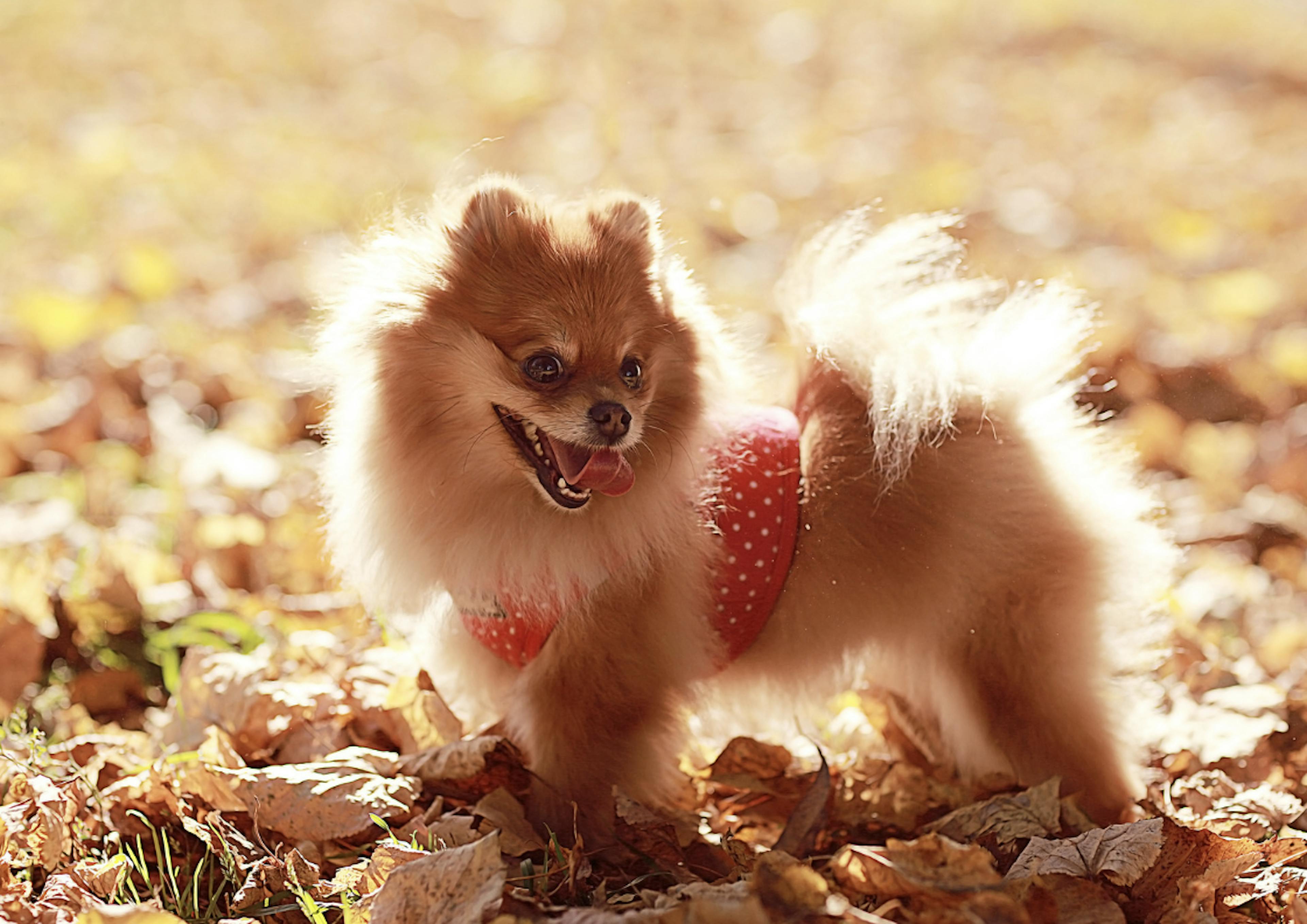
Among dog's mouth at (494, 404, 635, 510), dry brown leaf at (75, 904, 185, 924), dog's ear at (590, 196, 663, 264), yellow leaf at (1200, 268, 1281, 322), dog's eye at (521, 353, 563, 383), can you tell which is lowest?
dry brown leaf at (75, 904, 185, 924)

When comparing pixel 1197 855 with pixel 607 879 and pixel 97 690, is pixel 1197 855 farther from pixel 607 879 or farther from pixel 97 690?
pixel 97 690

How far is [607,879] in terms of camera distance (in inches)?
88.0

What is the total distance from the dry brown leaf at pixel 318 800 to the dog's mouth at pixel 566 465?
712 millimetres

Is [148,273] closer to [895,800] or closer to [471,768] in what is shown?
[471,768]

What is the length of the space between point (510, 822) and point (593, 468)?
2.53 ft

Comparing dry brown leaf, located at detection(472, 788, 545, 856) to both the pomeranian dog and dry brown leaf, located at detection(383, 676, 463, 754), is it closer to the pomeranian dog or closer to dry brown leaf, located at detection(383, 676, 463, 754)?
the pomeranian dog

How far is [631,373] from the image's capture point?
7.40ft

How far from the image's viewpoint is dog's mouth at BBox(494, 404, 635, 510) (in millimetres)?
2230

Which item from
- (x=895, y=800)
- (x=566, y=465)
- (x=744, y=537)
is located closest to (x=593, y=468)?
(x=566, y=465)

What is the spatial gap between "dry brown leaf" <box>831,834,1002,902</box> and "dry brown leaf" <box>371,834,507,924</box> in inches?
24.7

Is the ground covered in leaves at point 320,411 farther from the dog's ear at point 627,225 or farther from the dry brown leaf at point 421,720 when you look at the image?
the dog's ear at point 627,225

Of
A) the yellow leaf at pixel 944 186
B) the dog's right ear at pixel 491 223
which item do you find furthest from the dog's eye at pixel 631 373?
the yellow leaf at pixel 944 186

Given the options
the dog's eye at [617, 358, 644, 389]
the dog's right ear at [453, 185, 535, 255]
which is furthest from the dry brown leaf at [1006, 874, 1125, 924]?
the dog's right ear at [453, 185, 535, 255]

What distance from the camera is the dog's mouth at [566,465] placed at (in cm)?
223
